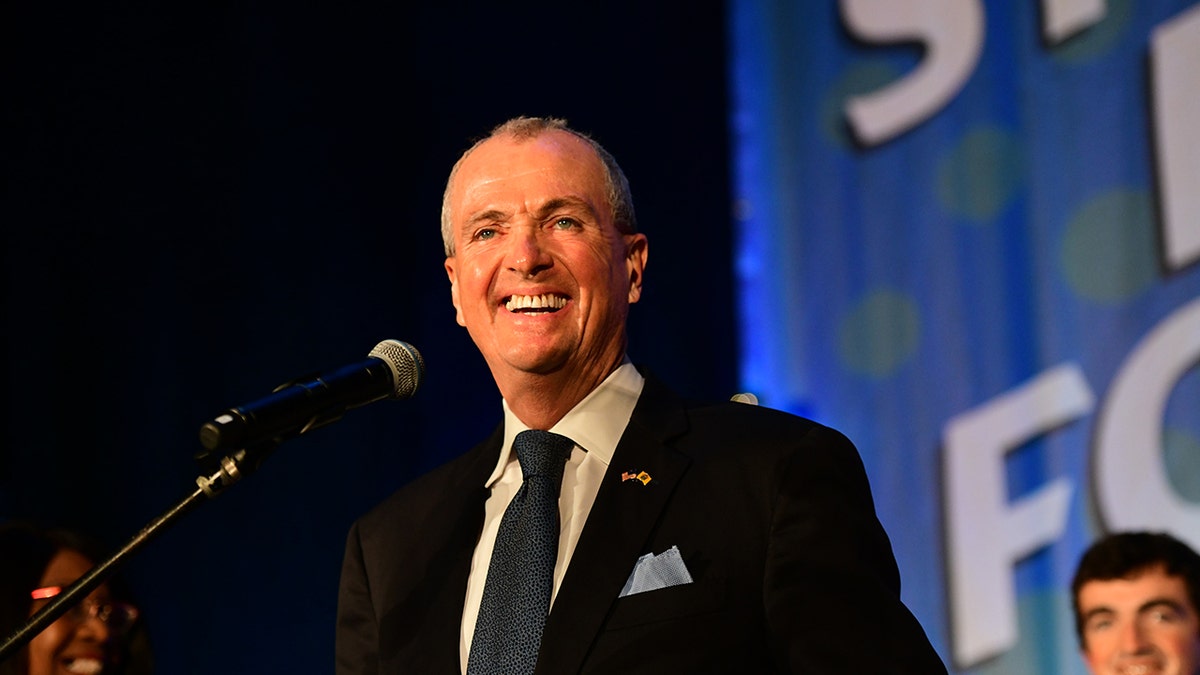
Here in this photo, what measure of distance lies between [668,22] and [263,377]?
1448 mm

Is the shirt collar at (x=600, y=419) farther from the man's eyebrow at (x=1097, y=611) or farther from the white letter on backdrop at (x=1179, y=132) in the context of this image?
the white letter on backdrop at (x=1179, y=132)

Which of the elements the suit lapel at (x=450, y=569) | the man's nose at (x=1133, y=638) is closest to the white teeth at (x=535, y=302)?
the suit lapel at (x=450, y=569)

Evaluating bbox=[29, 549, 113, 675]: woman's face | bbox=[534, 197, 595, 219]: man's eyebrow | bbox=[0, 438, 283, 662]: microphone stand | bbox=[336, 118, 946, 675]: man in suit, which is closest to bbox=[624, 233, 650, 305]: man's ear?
bbox=[336, 118, 946, 675]: man in suit

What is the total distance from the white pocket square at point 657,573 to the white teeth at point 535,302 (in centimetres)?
36

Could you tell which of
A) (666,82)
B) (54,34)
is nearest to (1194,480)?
(666,82)

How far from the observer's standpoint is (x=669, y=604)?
1.48 m

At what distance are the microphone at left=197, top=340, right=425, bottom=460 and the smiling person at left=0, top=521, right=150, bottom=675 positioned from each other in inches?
57.5

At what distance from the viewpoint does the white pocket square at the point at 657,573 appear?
1499 mm

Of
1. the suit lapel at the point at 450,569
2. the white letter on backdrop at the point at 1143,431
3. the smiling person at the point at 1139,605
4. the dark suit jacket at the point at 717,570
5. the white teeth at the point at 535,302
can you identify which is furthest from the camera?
the white letter on backdrop at the point at 1143,431

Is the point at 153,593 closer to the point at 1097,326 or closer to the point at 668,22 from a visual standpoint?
the point at 668,22

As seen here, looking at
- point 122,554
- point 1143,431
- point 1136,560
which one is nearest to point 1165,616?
point 1136,560

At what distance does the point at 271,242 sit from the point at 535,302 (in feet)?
7.08

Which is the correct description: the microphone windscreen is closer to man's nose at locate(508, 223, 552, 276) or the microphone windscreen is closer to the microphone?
the microphone

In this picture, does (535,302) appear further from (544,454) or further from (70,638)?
(70,638)
